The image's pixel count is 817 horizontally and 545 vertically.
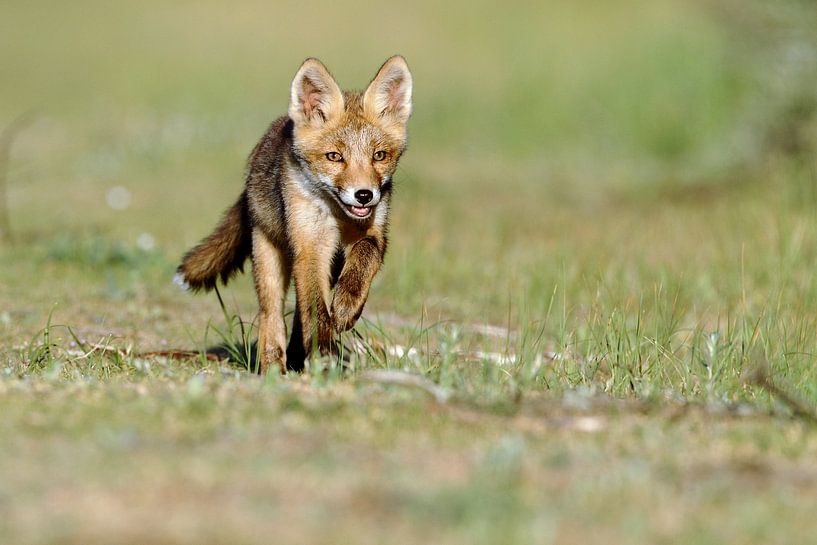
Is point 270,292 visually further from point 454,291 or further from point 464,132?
point 464,132

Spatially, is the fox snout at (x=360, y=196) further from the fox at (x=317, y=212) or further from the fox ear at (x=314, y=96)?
the fox ear at (x=314, y=96)

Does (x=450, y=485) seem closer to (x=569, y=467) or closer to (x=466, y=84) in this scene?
(x=569, y=467)

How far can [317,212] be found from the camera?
19.4 feet

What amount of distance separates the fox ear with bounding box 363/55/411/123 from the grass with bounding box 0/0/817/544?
3.80 feet

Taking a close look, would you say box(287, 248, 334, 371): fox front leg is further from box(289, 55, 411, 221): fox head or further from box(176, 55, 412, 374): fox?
box(289, 55, 411, 221): fox head

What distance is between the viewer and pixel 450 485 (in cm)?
330

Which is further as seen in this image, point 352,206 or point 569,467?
point 352,206

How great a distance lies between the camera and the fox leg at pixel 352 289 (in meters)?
5.67

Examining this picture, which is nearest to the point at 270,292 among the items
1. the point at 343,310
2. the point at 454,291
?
the point at 343,310

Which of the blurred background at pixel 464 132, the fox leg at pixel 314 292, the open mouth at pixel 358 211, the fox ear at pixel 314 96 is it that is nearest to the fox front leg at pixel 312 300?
the fox leg at pixel 314 292

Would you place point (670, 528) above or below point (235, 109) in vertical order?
above

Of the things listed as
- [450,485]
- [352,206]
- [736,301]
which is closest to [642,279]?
[736,301]

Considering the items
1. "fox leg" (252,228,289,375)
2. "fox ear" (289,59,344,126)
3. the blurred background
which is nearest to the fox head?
"fox ear" (289,59,344,126)

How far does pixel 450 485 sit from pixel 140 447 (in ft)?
3.08
